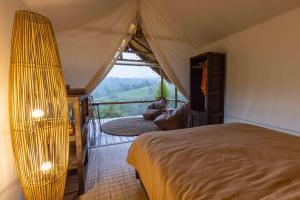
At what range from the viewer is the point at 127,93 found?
625 cm

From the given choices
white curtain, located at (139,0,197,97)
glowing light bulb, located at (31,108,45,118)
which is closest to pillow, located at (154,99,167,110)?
white curtain, located at (139,0,197,97)

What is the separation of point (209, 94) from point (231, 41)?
3.29ft

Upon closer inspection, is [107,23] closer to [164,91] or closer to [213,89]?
[213,89]

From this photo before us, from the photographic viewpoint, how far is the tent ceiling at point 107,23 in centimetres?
209

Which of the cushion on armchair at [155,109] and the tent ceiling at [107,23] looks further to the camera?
the cushion on armchair at [155,109]

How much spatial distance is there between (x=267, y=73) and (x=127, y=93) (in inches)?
184

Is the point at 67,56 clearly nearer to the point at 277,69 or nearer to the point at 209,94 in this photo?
the point at 209,94

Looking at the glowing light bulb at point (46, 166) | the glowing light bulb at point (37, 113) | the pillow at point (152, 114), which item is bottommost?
the pillow at point (152, 114)

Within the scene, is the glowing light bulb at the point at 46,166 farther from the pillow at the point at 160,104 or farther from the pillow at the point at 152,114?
the pillow at the point at 160,104

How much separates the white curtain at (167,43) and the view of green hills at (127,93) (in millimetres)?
2223

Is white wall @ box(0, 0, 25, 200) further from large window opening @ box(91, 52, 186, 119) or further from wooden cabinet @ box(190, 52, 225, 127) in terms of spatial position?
large window opening @ box(91, 52, 186, 119)

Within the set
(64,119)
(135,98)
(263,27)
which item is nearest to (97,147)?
(64,119)

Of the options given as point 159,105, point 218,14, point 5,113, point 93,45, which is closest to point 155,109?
point 159,105

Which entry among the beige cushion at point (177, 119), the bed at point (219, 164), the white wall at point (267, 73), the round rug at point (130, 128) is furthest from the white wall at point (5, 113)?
the beige cushion at point (177, 119)
